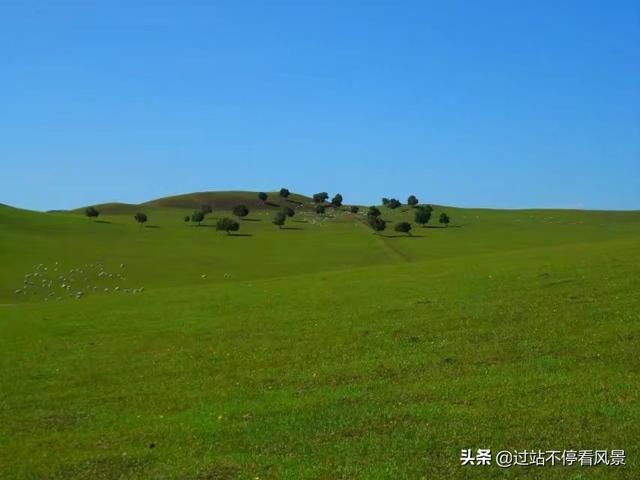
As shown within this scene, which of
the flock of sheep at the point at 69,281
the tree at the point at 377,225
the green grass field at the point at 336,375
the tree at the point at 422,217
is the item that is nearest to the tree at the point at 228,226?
the tree at the point at 377,225

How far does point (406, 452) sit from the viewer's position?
13062 mm

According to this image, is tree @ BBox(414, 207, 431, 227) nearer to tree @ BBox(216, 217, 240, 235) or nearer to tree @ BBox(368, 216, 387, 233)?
tree @ BBox(368, 216, 387, 233)

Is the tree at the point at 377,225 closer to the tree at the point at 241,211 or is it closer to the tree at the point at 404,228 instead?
the tree at the point at 404,228

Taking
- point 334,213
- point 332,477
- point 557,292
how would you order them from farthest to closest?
point 334,213 < point 557,292 < point 332,477

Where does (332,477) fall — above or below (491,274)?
below

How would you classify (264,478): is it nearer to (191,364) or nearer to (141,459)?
(141,459)

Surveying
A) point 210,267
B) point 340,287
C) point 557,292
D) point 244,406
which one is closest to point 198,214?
point 210,267

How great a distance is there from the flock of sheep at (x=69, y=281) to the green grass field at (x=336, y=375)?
3423 centimetres

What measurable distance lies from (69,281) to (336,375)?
70740 mm

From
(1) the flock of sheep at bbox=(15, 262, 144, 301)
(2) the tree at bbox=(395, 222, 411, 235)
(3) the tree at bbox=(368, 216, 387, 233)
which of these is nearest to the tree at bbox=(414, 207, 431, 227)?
(3) the tree at bbox=(368, 216, 387, 233)

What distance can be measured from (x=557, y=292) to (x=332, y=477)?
19.9 meters

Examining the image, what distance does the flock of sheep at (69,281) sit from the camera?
75125 mm

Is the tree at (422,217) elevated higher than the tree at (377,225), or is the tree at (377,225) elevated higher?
the tree at (422,217)

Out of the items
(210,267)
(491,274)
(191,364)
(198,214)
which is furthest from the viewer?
(198,214)
